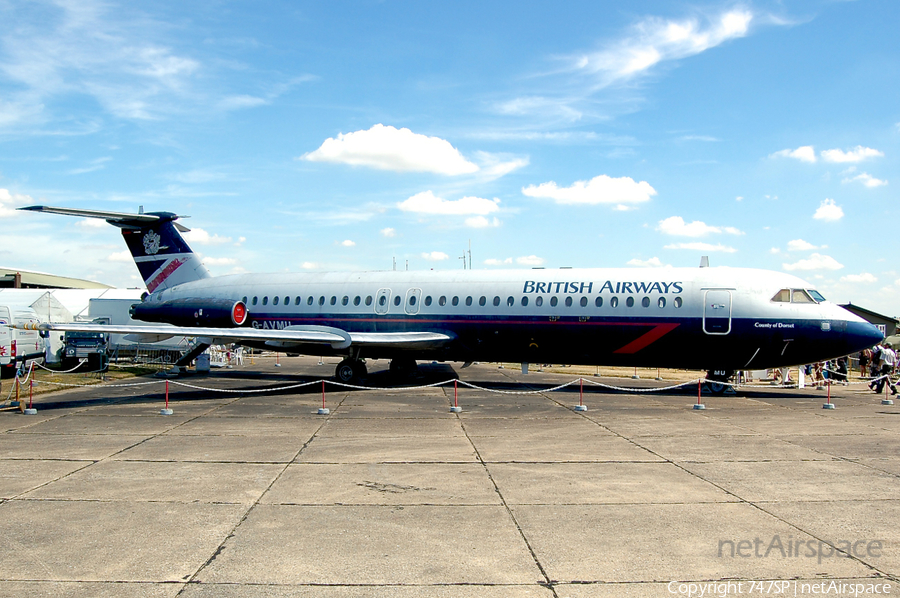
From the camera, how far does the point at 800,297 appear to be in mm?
17375

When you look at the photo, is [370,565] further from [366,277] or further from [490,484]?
[366,277]

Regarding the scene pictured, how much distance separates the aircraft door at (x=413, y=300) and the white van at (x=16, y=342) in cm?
1307

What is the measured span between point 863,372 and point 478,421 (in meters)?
25.2

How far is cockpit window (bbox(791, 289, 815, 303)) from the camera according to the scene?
1731 centimetres

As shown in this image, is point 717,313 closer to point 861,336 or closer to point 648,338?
point 648,338

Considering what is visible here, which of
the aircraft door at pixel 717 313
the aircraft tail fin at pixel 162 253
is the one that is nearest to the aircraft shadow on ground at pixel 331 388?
the aircraft door at pixel 717 313

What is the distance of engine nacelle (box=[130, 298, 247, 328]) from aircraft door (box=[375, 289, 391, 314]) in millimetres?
5423

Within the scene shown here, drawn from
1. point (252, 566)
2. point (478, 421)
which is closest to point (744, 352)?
point (478, 421)

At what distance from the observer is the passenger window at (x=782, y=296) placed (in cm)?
1733

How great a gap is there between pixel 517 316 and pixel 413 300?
3.64 m

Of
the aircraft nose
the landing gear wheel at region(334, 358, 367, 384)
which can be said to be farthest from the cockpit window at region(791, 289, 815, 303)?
the landing gear wheel at region(334, 358, 367, 384)

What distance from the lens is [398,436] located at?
1223 centimetres

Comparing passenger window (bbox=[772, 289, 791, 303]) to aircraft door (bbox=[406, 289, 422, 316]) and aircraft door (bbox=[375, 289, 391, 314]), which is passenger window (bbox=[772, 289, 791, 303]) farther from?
aircraft door (bbox=[375, 289, 391, 314])

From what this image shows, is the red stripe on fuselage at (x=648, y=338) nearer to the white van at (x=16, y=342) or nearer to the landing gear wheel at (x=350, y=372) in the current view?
the landing gear wheel at (x=350, y=372)
